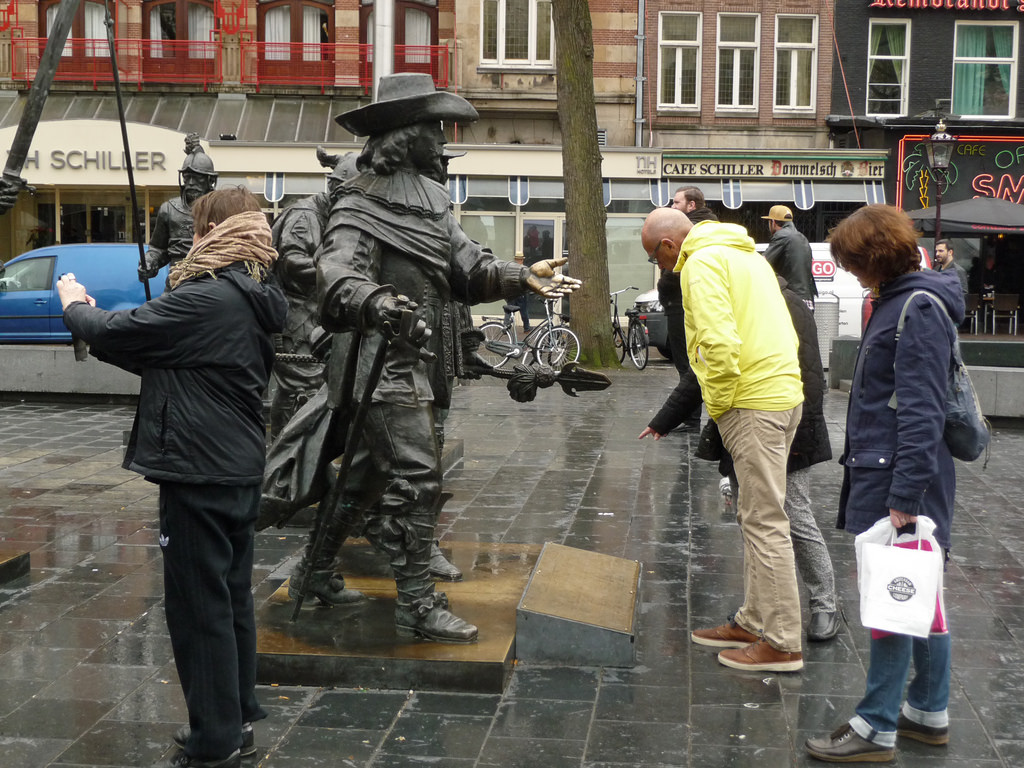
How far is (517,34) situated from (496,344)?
41.4 feet

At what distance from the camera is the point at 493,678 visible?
4.46 meters

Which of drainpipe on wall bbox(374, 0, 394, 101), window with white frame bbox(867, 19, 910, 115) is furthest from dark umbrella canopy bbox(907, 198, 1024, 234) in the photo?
drainpipe on wall bbox(374, 0, 394, 101)

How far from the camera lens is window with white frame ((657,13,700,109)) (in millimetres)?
27734

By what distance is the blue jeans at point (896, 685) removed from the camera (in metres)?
3.88

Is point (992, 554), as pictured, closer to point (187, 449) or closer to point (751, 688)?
point (751, 688)

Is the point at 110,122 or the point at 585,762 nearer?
the point at 585,762

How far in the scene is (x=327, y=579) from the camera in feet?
16.6

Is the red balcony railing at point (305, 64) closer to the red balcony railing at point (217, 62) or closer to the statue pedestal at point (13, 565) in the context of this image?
the red balcony railing at point (217, 62)

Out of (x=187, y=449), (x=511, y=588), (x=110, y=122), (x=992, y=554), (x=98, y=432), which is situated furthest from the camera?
(x=110, y=122)

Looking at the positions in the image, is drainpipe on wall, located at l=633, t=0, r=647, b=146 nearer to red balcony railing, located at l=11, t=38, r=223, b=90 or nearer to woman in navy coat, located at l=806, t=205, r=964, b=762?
red balcony railing, located at l=11, t=38, r=223, b=90

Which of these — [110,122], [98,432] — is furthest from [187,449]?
[110,122]

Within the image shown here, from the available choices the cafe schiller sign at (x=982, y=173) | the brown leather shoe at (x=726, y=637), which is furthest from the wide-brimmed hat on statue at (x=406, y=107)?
the cafe schiller sign at (x=982, y=173)

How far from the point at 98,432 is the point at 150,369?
793cm

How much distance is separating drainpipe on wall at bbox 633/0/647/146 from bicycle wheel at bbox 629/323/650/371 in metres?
10.1
